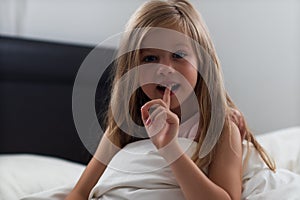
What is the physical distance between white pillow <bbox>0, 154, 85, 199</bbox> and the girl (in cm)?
21

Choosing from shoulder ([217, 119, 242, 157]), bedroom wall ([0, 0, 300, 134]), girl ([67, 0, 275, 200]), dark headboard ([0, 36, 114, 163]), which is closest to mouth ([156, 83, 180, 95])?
girl ([67, 0, 275, 200])

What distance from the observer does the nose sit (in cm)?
78

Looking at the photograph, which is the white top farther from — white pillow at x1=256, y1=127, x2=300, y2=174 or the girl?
white pillow at x1=256, y1=127, x2=300, y2=174

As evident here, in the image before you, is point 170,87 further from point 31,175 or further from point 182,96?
point 31,175

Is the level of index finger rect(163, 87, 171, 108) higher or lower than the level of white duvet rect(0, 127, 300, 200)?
higher

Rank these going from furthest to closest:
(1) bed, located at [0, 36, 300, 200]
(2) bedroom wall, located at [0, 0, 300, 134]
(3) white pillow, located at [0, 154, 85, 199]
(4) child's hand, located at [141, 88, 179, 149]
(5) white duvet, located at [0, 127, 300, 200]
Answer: (2) bedroom wall, located at [0, 0, 300, 134] < (1) bed, located at [0, 36, 300, 200] < (3) white pillow, located at [0, 154, 85, 199] < (5) white duvet, located at [0, 127, 300, 200] < (4) child's hand, located at [141, 88, 179, 149]

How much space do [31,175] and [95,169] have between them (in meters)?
0.27

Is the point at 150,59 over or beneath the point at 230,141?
over

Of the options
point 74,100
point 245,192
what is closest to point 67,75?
point 74,100

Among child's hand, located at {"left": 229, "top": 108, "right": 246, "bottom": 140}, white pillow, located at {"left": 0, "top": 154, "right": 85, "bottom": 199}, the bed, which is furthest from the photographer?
the bed

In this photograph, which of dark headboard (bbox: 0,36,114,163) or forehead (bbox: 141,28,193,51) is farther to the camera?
dark headboard (bbox: 0,36,114,163)

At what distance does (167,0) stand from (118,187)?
34cm

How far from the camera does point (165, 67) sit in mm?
781

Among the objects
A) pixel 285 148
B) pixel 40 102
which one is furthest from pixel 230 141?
pixel 40 102
